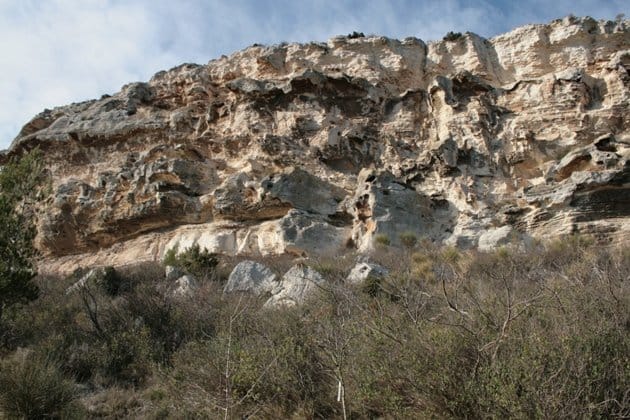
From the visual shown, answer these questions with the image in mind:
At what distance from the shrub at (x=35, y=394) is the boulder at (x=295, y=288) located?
324cm

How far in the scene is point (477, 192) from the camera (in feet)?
50.0

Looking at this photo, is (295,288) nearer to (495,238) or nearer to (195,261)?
(195,261)

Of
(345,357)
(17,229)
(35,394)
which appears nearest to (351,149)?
(17,229)

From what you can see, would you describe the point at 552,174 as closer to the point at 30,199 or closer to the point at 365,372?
the point at 365,372

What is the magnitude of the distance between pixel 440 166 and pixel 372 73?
17.2 ft

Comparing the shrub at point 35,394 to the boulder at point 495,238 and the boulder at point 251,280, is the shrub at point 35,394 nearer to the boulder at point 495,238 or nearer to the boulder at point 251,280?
the boulder at point 251,280

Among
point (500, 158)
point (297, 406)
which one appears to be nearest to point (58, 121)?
point (500, 158)

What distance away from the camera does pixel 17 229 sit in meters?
8.55

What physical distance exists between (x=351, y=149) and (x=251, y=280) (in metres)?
8.14

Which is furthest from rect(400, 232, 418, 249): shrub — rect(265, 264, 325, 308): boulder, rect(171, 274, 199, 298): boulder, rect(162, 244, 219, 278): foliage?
rect(171, 274, 199, 298): boulder

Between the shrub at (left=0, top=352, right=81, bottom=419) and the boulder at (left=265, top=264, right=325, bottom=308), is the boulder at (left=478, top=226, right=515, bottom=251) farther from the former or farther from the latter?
the shrub at (left=0, top=352, right=81, bottom=419)

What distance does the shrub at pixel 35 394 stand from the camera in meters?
5.29

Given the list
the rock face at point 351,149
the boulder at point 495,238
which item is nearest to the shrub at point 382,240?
the rock face at point 351,149

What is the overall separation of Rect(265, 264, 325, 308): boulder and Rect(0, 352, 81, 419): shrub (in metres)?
3.24
